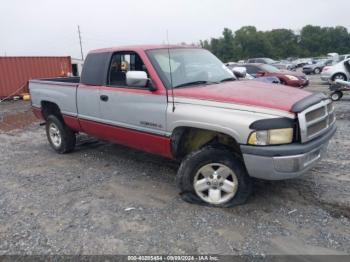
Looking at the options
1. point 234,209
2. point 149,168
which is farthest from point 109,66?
point 234,209

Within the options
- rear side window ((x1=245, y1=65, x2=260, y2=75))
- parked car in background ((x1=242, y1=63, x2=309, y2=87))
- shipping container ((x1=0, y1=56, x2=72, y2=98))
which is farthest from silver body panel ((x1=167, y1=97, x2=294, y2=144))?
shipping container ((x1=0, y1=56, x2=72, y2=98))

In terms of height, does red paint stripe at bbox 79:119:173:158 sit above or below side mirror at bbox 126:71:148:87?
below

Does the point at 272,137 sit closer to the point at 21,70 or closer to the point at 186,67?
the point at 186,67

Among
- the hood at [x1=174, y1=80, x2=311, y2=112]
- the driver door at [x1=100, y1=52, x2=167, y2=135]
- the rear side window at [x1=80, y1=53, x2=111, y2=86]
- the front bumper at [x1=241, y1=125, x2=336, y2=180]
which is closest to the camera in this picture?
the front bumper at [x1=241, y1=125, x2=336, y2=180]

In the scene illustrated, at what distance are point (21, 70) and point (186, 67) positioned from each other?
1516 cm

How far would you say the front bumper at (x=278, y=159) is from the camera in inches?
136

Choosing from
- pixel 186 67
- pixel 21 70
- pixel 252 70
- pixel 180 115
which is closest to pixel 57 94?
pixel 186 67

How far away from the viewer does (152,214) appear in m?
3.95

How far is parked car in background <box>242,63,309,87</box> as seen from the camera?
15766mm

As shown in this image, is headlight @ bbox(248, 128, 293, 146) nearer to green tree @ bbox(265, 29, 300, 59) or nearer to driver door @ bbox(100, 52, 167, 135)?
driver door @ bbox(100, 52, 167, 135)

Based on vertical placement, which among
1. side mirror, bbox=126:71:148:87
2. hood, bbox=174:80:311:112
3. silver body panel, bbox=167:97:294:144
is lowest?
silver body panel, bbox=167:97:294:144

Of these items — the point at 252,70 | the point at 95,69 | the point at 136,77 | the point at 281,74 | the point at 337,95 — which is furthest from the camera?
the point at 252,70

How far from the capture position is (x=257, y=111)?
139 inches

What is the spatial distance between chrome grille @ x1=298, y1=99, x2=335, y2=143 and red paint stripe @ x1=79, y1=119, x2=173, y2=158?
1600 millimetres
